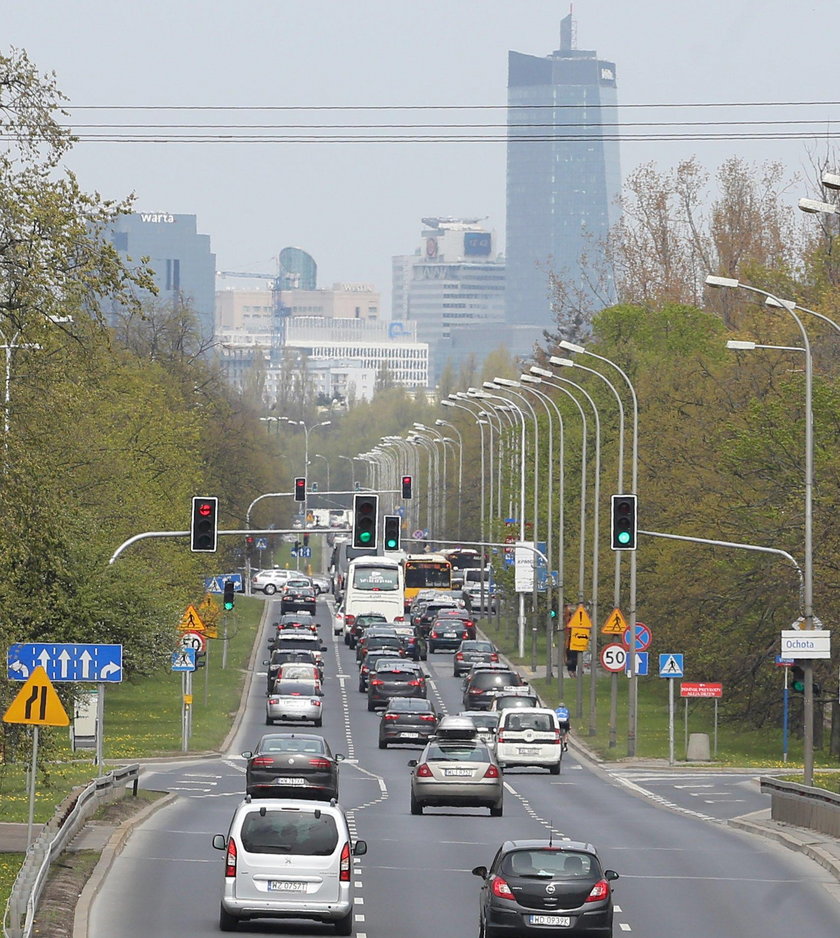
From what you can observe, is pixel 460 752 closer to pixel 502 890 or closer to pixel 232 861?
pixel 232 861

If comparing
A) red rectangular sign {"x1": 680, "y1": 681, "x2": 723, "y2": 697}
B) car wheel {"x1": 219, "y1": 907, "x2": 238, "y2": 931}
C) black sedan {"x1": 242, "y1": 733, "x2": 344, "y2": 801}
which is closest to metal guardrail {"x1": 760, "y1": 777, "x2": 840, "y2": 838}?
black sedan {"x1": 242, "y1": 733, "x2": 344, "y2": 801}

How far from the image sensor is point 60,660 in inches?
1106

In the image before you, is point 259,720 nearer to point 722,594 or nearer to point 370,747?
point 370,747

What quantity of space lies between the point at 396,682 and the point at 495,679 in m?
4.20

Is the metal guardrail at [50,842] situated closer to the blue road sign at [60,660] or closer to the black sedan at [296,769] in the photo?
the blue road sign at [60,660]

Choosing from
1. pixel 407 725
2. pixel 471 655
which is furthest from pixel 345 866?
pixel 471 655

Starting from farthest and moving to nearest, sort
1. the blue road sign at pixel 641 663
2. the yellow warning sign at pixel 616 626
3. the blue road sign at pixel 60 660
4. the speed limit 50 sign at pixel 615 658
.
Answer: the yellow warning sign at pixel 616 626 → the blue road sign at pixel 641 663 → the speed limit 50 sign at pixel 615 658 → the blue road sign at pixel 60 660

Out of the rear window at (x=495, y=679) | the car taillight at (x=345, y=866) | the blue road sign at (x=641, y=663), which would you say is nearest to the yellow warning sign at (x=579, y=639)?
the blue road sign at (x=641, y=663)

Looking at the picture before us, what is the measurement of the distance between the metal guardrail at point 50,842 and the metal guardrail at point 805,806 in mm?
11840

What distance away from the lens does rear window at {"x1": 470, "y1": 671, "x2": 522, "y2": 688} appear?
223 feet

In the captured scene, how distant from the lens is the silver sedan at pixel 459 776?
38.8 m

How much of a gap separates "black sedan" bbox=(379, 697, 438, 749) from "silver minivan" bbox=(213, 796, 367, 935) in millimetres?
36095

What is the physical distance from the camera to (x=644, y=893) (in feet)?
89.2

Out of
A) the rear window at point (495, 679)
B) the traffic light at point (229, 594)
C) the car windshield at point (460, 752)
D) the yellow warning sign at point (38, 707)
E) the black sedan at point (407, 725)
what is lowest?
the black sedan at point (407, 725)
